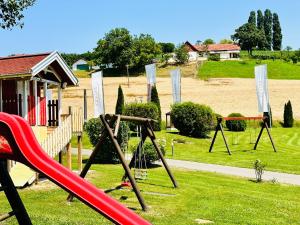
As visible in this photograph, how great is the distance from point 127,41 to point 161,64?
9315 mm

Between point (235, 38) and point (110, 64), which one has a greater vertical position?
point (235, 38)

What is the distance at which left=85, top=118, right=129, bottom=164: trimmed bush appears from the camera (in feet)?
68.5

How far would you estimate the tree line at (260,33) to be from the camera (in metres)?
142

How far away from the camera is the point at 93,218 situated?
987cm

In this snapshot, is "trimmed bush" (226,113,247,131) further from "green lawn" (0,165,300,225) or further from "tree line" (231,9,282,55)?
"tree line" (231,9,282,55)

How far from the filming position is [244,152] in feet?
91.5

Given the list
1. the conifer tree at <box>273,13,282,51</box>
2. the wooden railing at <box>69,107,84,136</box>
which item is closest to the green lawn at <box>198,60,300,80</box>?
the conifer tree at <box>273,13,282,51</box>

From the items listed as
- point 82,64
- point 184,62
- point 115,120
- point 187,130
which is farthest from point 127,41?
point 115,120

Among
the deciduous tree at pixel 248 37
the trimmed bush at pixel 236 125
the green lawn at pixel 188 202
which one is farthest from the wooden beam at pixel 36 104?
the deciduous tree at pixel 248 37

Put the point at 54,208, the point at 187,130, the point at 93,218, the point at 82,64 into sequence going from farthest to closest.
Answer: the point at 82,64
the point at 187,130
the point at 54,208
the point at 93,218

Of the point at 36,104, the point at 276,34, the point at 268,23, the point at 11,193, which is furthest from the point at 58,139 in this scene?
the point at 268,23

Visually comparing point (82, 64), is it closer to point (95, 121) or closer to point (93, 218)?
point (95, 121)

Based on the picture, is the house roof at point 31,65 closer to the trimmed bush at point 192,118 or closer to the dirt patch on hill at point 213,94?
the trimmed bush at point 192,118

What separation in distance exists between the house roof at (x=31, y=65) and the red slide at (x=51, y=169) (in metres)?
12.5
